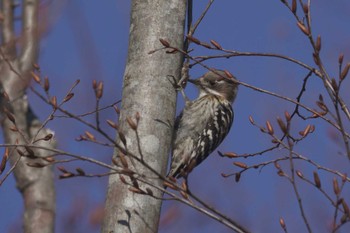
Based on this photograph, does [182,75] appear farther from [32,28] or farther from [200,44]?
[32,28]

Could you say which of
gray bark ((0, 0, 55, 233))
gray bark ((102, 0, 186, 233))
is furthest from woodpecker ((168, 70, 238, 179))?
gray bark ((102, 0, 186, 233))

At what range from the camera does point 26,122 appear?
6.92 metres

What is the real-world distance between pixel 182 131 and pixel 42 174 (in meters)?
1.40

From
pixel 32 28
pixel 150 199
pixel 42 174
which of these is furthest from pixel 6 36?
pixel 150 199

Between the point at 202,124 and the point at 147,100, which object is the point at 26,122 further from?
the point at 147,100

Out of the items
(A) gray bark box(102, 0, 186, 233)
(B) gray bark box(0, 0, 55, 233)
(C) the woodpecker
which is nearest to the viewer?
(A) gray bark box(102, 0, 186, 233)

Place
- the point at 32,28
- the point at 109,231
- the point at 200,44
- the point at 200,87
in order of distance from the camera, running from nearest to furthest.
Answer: the point at 109,231 < the point at 200,44 < the point at 32,28 < the point at 200,87

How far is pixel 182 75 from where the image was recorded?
5871mm

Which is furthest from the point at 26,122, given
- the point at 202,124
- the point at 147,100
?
the point at 147,100

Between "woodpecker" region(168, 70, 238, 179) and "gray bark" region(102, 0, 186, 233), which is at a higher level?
"woodpecker" region(168, 70, 238, 179)

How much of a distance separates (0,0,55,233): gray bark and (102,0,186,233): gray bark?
3.86ft

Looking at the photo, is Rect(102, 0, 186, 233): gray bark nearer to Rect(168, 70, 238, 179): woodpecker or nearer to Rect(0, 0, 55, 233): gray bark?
Rect(0, 0, 55, 233): gray bark

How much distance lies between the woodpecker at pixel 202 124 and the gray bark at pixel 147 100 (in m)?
1.74

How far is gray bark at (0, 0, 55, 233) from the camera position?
20.4 feet
